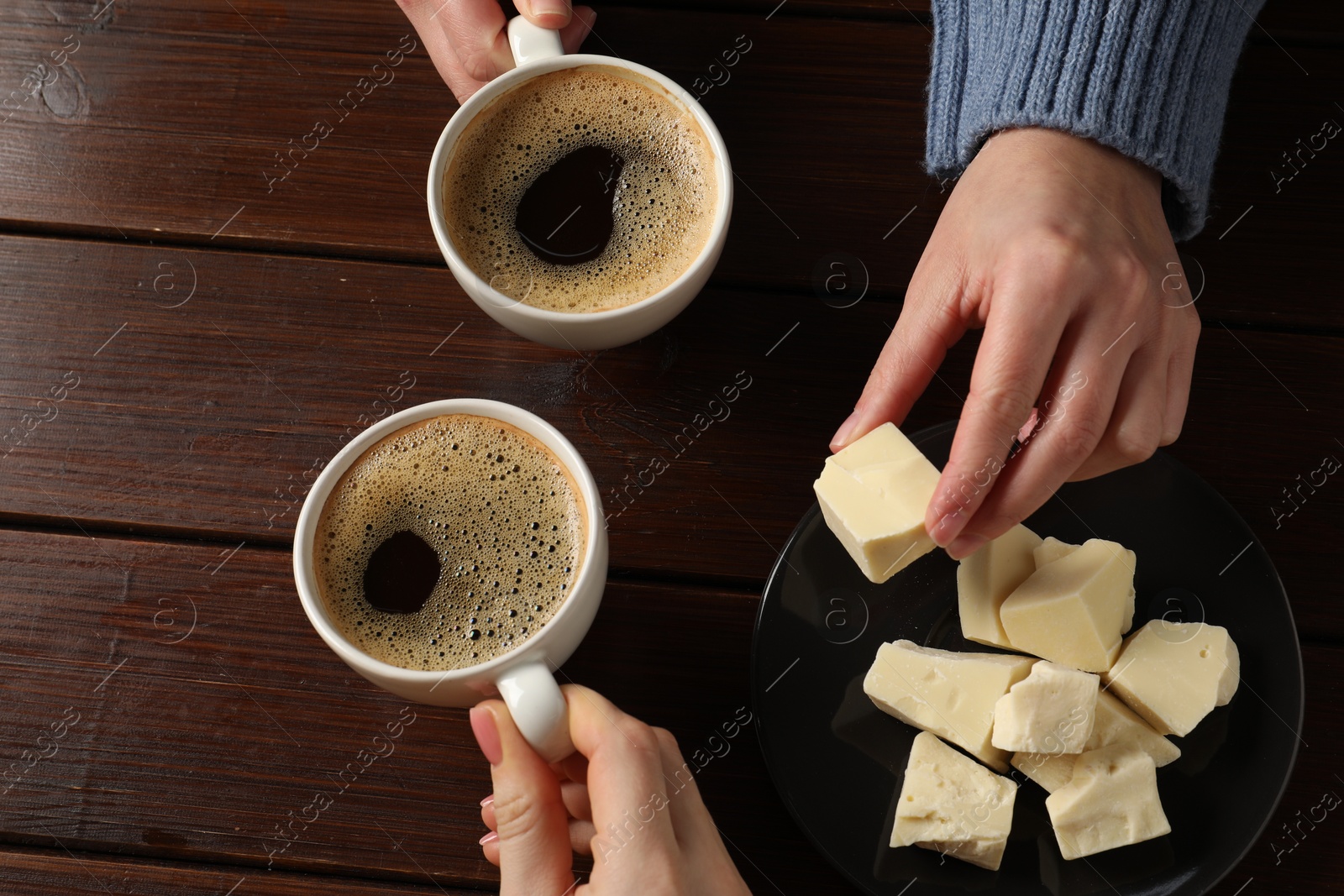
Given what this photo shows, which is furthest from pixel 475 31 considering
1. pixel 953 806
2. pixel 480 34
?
pixel 953 806

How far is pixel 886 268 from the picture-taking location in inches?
34.4

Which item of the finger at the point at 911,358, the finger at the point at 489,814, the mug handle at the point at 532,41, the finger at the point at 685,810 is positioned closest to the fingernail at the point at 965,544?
the finger at the point at 911,358

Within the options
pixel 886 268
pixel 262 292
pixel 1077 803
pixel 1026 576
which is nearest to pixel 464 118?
pixel 262 292

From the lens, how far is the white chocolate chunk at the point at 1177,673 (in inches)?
26.9

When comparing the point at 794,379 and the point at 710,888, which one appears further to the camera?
the point at 794,379

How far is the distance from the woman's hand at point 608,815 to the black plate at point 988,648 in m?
0.09

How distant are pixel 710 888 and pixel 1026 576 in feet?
Result: 1.12

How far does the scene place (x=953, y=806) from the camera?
674 millimetres

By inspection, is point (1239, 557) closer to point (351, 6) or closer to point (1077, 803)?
point (1077, 803)

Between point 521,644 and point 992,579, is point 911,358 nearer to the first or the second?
point 992,579

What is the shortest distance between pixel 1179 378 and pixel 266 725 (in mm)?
780

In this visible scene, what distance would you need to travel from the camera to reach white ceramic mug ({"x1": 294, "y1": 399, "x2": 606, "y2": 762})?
1.98ft

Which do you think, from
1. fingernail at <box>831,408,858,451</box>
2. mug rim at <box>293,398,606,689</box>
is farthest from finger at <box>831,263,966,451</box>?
mug rim at <box>293,398,606,689</box>

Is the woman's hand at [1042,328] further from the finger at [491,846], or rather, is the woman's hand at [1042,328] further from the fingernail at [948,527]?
the finger at [491,846]
